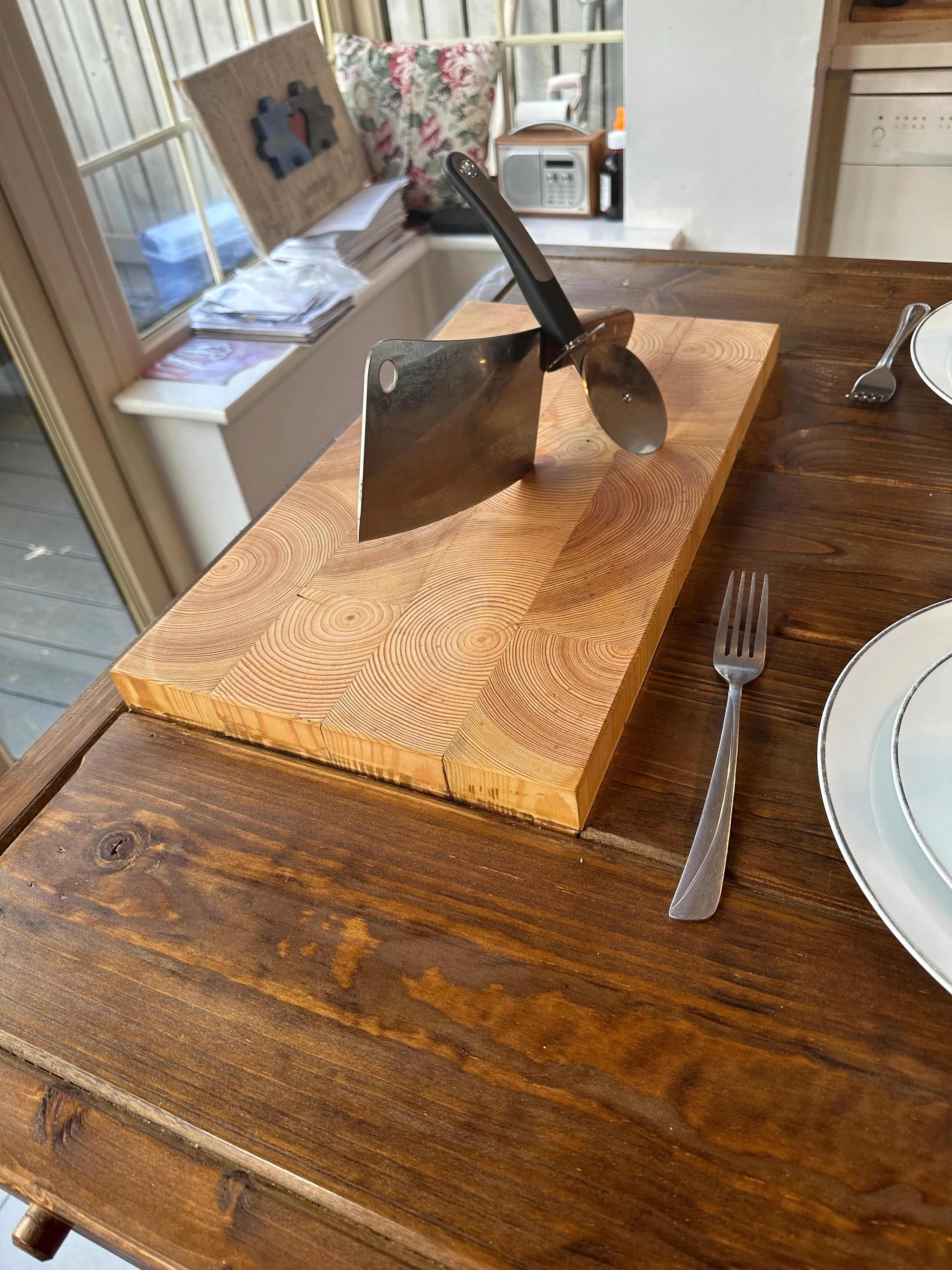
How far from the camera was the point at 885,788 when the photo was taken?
0.47 m

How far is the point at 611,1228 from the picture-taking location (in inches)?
13.8

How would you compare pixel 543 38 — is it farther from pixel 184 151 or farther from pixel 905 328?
pixel 905 328

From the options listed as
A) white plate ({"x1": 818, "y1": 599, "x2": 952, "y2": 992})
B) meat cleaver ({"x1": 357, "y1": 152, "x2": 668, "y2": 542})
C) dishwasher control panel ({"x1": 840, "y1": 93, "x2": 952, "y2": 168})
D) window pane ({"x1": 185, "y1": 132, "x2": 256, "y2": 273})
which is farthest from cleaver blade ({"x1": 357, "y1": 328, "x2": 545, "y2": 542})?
dishwasher control panel ({"x1": 840, "y1": 93, "x2": 952, "y2": 168})

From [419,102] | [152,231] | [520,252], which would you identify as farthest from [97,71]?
[520,252]

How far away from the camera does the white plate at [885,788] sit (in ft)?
1.36

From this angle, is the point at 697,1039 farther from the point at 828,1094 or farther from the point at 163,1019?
the point at 163,1019

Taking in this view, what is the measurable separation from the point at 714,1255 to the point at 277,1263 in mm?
164

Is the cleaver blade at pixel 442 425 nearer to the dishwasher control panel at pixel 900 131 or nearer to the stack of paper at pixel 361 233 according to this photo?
the stack of paper at pixel 361 233

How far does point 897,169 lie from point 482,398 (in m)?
1.69

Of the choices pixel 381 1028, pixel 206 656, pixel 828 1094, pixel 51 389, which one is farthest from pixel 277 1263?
pixel 51 389

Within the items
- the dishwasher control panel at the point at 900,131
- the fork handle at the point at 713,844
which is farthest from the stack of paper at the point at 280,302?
the fork handle at the point at 713,844

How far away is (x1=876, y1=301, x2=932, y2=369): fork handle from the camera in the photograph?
2.71ft

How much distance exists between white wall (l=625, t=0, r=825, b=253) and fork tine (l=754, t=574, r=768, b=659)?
1458mm

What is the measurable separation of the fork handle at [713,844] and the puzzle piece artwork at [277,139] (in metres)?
1.63
